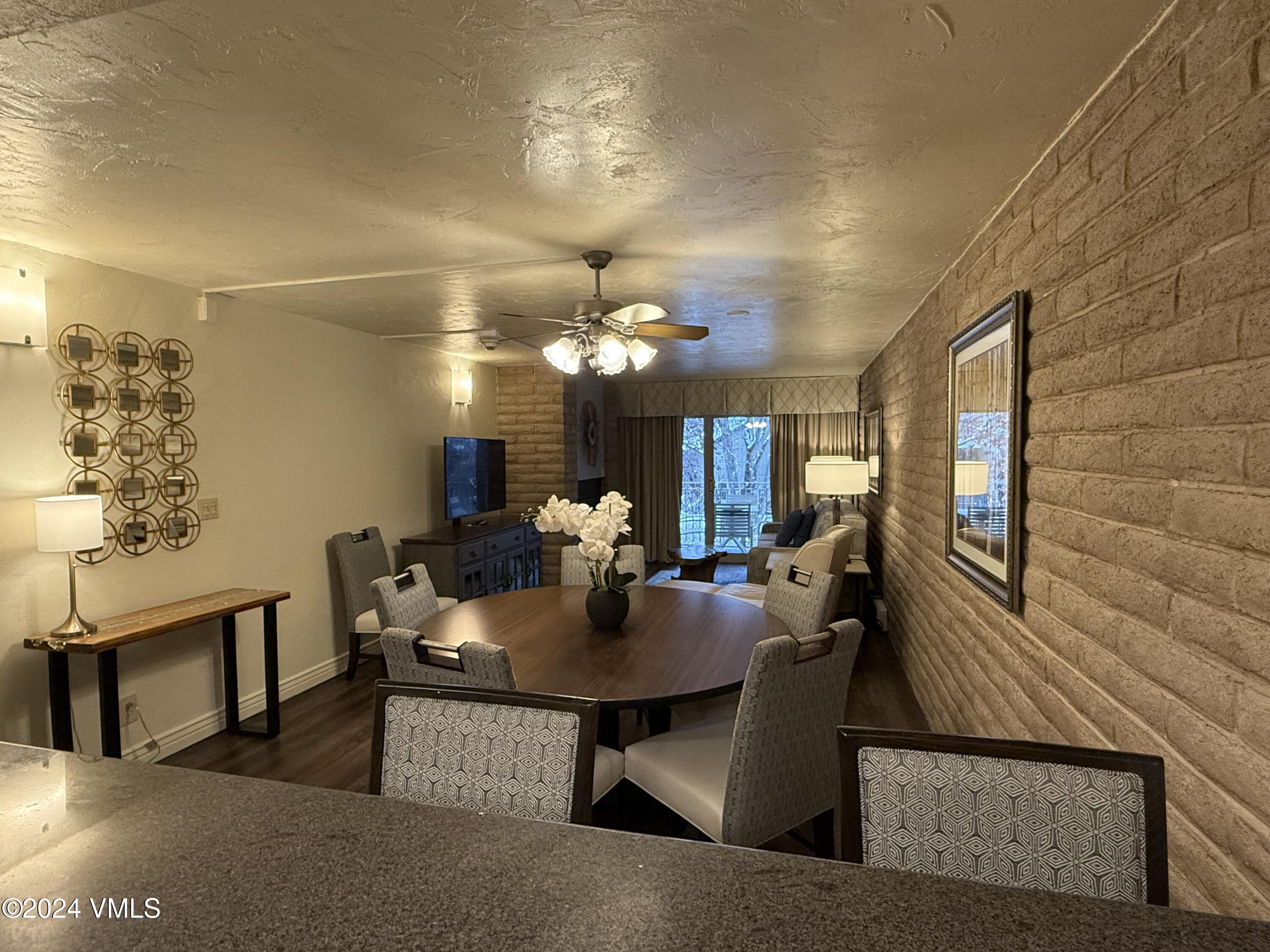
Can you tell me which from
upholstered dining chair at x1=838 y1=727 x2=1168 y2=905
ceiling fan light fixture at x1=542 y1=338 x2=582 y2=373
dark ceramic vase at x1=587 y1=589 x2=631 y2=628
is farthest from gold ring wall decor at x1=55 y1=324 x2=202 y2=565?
upholstered dining chair at x1=838 y1=727 x2=1168 y2=905

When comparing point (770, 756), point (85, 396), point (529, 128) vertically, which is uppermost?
point (529, 128)

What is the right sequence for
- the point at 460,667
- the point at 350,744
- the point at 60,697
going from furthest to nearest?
the point at 350,744 < the point at 60,697 < the point at 460,667

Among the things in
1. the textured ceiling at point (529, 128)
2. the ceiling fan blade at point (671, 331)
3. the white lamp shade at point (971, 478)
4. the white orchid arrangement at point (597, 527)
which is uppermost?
the textured ceiling at point (529, 128)

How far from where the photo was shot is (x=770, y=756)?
1849 mm

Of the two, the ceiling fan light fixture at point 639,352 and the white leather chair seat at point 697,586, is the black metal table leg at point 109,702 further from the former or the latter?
the white leather chair seat at point 697,586

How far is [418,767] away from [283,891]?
0.48 m

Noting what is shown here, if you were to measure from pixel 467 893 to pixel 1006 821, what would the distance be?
741 millimetres

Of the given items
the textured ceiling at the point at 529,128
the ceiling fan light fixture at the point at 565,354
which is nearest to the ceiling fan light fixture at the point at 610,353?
the ceiling fan light fixture at the point at 565,354

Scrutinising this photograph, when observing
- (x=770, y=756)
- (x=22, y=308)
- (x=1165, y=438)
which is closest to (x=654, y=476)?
(x=22, y=308)

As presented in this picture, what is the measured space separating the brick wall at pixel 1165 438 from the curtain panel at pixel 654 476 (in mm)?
6526

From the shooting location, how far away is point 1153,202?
132 centimetres

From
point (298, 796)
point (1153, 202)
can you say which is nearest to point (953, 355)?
point (1153, 202)

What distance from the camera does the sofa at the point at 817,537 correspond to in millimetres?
5848

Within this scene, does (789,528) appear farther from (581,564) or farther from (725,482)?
(581,564)
